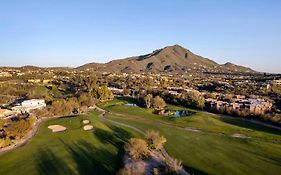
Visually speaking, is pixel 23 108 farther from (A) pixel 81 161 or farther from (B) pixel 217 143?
(B) pixel 217 143

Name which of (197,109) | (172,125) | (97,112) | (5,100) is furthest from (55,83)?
(172,125)

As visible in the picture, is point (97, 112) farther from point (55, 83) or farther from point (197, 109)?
point (55, 83)

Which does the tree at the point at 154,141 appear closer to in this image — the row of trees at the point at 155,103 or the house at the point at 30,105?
the row of trees at the point at 155,103

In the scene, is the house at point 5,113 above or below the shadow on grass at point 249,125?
above

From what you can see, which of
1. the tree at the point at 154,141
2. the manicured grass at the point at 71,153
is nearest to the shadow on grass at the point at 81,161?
the manicured grass at the point at 71,153

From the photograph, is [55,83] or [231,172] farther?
[55,83]

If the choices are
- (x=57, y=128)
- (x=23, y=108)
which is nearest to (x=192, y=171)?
(x=57, y=128)

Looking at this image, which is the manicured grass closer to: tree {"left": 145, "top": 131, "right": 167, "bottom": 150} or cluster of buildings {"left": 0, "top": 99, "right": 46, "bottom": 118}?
tree {"left": 145, "top": 131, "right": 167, "bottom": 150}
